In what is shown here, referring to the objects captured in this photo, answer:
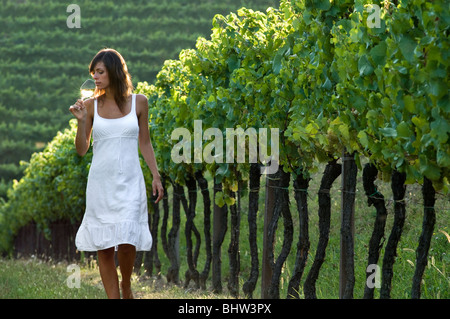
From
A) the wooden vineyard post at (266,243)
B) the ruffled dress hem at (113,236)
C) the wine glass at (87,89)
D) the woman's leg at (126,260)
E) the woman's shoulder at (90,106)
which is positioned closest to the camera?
the ruffled dress hem at (113,236)

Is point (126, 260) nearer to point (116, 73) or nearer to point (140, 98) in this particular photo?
point (140, 98)

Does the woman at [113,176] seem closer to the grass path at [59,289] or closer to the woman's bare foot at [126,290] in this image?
the woman's bare foot at [126,290]

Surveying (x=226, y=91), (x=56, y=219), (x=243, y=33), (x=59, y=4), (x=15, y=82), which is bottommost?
(x=56, y=219)

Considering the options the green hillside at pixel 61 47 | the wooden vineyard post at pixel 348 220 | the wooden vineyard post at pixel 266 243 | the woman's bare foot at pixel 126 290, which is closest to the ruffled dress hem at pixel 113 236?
the woman's bare foot at pixel 126 290

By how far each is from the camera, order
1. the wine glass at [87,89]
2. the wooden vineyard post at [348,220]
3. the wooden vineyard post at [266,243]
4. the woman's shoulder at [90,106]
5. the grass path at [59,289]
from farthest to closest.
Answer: the grass path at [59,289], the wooden vineyard post at [266,243], the wooden vineyard post at [348,220], the wine glass at [87,89], the woman's shoulder at [90,106]

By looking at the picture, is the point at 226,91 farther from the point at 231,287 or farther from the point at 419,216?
the point at 419,216

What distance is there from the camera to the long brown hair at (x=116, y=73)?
5.04m

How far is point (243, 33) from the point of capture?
24.4 feet

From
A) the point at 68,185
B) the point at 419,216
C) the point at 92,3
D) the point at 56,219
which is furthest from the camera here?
the point at 92,3

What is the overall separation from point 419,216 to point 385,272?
5.07 meters

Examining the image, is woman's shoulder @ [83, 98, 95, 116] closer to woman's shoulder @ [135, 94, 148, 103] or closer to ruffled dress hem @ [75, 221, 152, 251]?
woman's shoulder @ [135, 94, 148, 103]

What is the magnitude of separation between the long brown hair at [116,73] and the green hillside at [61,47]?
4311 cm

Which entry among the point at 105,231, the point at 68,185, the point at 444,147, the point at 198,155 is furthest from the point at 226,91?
the point at 68,185

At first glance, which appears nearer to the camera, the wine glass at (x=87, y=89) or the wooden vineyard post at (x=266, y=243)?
the wine glass at (x=87, y=89)
